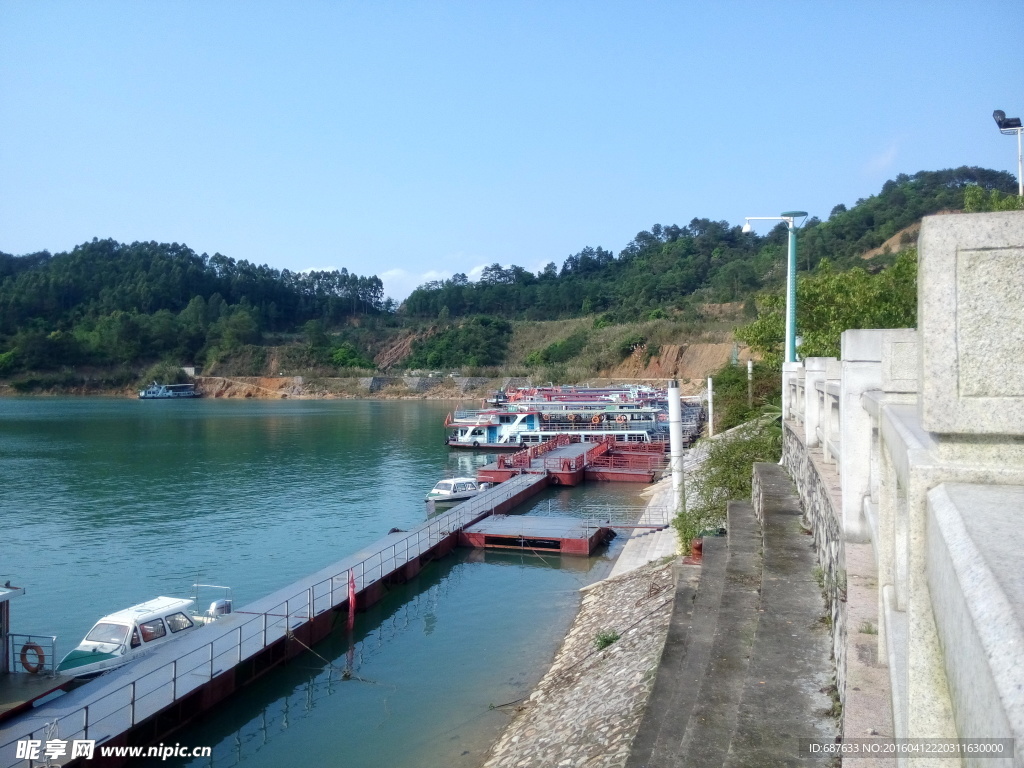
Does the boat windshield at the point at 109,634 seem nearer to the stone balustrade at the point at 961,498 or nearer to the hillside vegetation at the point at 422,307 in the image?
the stone balustrade at the point at 961,498

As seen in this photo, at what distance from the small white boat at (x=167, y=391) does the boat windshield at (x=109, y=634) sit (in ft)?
361

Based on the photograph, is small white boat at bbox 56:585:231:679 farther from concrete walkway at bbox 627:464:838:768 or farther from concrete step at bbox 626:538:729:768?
concrete walkway at bbox 627:464:838:768

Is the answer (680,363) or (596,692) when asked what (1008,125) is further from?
(680,363)

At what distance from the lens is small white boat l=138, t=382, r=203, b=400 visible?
11656 cm

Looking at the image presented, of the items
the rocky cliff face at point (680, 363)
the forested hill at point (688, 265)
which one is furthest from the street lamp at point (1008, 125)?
the rocky cliff face at point (680, 363)

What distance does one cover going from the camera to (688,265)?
13850cm

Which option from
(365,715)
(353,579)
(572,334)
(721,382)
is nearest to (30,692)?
(365,715)

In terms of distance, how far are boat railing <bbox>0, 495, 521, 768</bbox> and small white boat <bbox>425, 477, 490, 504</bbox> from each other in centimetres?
783

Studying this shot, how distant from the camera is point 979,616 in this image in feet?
5.61

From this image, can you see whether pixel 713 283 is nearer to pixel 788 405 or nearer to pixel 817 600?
pixel 788 405

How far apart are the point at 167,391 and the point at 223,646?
113274 millimetres

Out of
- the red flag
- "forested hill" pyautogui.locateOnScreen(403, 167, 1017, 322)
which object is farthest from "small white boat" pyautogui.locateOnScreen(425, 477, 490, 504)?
"forested hill" pyautogui.locateOnScreen(403, 167, 1017, 322)

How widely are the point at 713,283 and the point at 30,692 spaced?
118053mm

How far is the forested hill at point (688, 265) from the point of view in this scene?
10425cm
